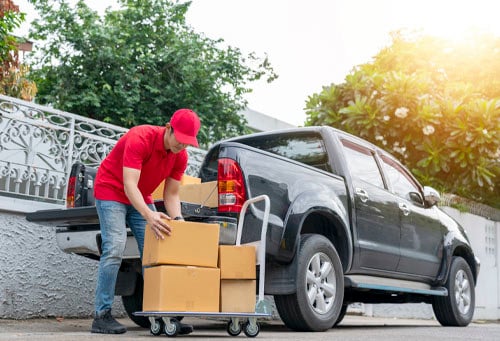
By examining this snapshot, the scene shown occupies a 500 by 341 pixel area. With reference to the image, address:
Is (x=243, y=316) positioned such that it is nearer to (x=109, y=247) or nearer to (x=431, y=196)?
(x=109, y=247)

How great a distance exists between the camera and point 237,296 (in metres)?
5.16

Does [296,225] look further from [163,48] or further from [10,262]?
[163,48]

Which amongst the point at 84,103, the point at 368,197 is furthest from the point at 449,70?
the point at 368,197

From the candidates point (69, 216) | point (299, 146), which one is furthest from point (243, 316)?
point (299, 146)

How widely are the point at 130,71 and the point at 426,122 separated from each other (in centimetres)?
635

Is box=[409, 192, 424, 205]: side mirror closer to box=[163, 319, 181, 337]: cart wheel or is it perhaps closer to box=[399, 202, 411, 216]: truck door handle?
A: box=[399, 202, 411, 216]: truck door handle

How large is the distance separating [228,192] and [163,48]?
11524 mm

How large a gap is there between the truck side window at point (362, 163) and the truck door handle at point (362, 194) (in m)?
0.15

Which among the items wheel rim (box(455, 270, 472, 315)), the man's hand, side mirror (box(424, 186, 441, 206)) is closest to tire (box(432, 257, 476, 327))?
wheel rim (box(455, 270, 472, 315))

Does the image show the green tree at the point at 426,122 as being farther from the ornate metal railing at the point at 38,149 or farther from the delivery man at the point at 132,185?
the delivery man at the point at 132,185

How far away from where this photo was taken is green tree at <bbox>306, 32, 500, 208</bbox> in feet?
44.5

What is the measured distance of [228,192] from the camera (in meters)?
5.64

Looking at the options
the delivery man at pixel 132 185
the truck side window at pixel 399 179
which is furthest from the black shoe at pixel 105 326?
the truck side window at pixel 399 179

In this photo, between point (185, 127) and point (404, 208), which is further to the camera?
point (404, 208)
